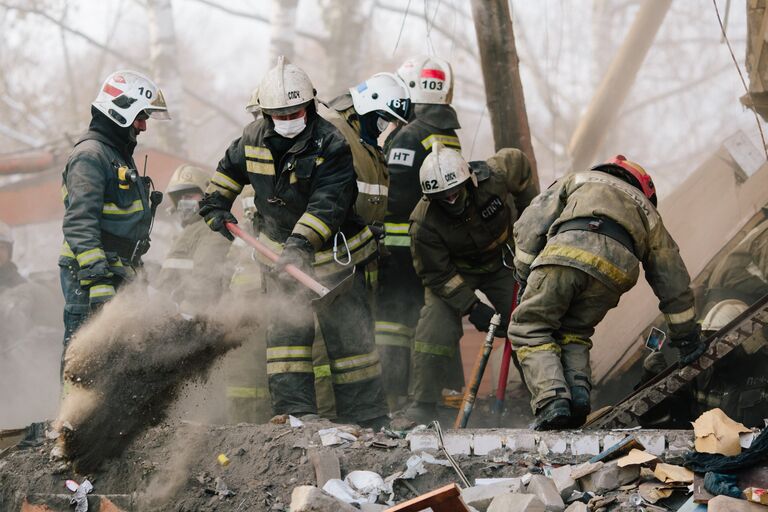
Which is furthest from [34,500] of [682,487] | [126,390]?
[682,487]

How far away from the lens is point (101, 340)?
5.48 metres

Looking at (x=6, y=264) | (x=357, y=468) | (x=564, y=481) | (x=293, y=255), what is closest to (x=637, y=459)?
(x=564, y=481)

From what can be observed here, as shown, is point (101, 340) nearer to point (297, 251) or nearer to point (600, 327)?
point (297, 251)

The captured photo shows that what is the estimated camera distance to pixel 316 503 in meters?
4.06

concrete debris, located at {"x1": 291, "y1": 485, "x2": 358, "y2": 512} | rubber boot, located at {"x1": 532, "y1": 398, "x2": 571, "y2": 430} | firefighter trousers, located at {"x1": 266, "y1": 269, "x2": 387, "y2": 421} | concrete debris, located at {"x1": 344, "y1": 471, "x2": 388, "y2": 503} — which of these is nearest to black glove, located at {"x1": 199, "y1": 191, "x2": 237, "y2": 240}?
firefighter trousers, located at {"x1": 266, "y1": 269, "x2": 387, "y2": 421}

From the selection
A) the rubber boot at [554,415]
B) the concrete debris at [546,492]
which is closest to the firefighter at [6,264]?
the rubber boot at [554,415]

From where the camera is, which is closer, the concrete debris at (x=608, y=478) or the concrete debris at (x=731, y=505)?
the concrete debris at (x=731, y=505)

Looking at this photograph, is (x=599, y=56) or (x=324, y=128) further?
(x=599, y=56)

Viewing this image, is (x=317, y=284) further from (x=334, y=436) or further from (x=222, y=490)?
(x=222, y=490)

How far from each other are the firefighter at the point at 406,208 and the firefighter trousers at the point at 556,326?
1.77 metres

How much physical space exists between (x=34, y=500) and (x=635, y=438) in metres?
2.83

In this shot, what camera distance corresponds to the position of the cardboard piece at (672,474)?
427 cm

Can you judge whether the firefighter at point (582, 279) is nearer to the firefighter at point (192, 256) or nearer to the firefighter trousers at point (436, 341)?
the firefighter trousers at point (436, 341)

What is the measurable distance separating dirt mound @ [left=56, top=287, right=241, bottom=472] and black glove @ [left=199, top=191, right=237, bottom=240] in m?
0.59
